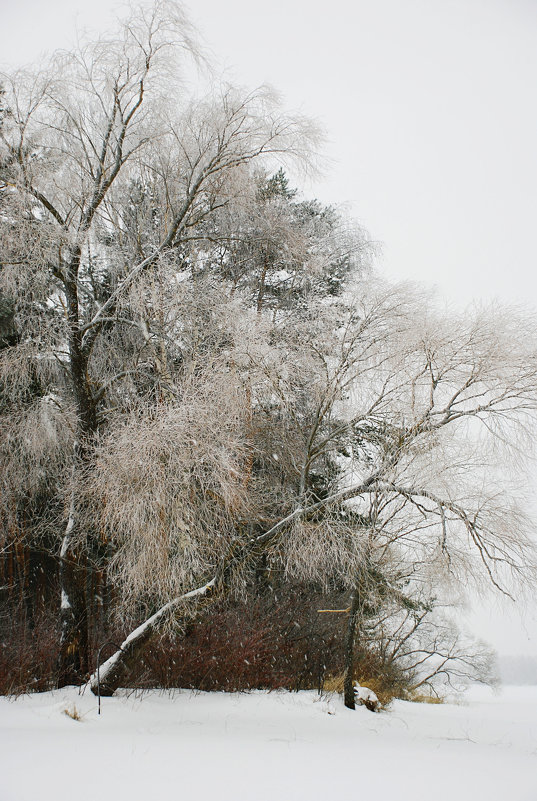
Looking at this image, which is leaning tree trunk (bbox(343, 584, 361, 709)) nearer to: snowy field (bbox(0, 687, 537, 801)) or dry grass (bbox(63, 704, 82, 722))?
snowy field (bbox(0, 687, 537, 801))

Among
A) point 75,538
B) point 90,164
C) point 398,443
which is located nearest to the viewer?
point 398,443

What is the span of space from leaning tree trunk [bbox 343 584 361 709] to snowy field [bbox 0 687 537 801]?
1.01ft

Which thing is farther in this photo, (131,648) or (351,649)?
(351,649)

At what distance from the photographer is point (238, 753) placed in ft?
17.0

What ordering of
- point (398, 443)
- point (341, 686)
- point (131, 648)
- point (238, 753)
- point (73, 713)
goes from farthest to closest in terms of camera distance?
point (341, 686)
point (398, 443)
point (131, 648)
point (73, 713)
point (238, 753)

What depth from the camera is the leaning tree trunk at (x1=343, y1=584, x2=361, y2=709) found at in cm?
802

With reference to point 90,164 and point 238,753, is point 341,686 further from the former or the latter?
point 90,164

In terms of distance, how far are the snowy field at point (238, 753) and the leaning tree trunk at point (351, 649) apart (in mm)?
309

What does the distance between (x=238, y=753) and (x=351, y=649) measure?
11.3 ft

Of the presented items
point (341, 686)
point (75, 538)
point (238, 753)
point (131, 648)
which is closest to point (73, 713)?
point (131, 648)

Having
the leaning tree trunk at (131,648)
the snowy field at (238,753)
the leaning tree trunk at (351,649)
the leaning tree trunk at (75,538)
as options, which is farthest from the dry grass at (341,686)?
the leaning tree trunk at (75,538)

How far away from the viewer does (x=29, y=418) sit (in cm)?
789

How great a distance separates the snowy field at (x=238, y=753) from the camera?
14.0 feet

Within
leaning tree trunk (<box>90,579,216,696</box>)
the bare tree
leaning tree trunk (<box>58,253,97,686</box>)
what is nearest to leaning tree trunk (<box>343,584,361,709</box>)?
the bare tree
